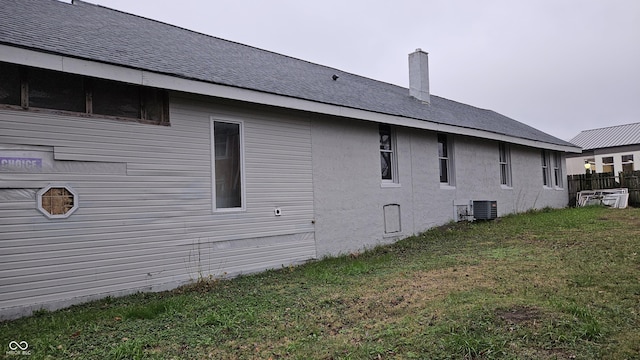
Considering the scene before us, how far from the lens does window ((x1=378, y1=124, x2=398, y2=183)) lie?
1138cm

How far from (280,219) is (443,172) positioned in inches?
271

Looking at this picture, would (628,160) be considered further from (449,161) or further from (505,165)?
(449,161)

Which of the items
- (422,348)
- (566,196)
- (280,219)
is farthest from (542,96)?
(422,348)

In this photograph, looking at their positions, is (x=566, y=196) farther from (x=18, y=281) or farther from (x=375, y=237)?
(x=18, y=281)

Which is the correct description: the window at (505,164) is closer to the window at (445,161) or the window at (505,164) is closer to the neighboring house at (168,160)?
the window at (445,161)

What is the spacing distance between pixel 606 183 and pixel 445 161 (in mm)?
11527

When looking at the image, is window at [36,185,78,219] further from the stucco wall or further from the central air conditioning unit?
the central air conditioning unit

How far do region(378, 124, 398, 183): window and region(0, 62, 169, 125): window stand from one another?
239 inches

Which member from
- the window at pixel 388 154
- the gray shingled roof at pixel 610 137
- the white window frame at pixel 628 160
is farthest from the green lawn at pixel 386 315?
the gray shingled roof at pixel 610 137

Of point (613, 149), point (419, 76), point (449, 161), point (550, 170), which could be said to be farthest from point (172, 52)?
point (613, 149)

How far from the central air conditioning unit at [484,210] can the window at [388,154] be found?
3892 mm

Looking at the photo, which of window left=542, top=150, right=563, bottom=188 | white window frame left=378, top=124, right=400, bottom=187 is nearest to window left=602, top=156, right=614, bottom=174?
window left=542, top=150, right=563, bottom=188

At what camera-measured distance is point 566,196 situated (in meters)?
19.9

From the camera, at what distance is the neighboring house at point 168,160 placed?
5640mm
